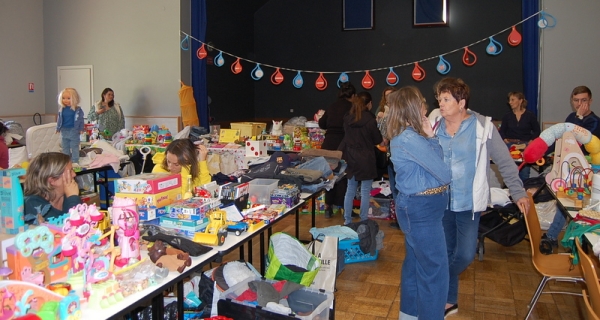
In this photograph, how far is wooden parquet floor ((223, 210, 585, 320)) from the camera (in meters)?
3.30

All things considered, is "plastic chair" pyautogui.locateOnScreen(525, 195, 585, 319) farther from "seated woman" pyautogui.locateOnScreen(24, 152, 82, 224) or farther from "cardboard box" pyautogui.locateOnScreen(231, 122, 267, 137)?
"cardboard box" pyautogui.locateOnScreen(231, 122, 267, 137)

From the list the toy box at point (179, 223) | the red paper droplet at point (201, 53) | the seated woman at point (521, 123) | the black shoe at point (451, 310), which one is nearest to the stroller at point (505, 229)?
the black shoe at point (451, 310)

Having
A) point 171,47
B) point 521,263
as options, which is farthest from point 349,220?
point 171,47

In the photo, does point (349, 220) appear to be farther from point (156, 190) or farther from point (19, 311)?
point (19, 311)

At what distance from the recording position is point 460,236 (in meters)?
2.84

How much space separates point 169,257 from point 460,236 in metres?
1.62

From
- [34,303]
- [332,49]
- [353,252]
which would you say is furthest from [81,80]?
[34,303]

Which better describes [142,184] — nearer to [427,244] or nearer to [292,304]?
[292,304]

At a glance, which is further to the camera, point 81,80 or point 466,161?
point 81,80

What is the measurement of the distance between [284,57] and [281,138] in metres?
4.25

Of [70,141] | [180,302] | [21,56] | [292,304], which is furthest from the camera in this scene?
[21,56]

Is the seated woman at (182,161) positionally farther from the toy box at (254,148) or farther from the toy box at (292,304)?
the toy box at (254,148)

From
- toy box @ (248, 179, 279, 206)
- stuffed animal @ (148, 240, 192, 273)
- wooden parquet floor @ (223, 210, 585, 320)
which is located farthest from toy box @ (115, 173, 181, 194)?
wooden parquet floor @ (223, 210, 585, 320)

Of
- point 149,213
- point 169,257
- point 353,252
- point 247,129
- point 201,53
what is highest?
point 201,53
